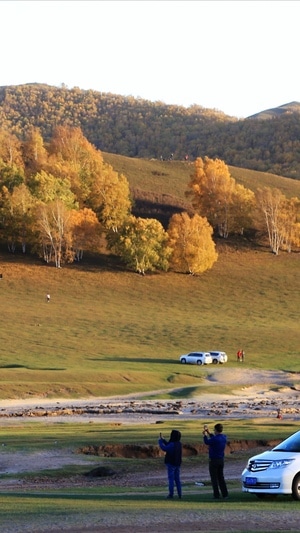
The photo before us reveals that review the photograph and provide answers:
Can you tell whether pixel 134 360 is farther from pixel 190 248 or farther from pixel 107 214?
pixel 107 214

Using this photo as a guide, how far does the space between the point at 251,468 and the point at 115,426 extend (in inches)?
789

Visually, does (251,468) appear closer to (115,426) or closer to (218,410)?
(115,426)

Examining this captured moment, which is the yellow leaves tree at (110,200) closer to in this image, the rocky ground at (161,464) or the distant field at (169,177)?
the distant field at (169,177)

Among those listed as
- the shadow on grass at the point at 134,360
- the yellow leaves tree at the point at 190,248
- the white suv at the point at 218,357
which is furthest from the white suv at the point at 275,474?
the yellow leaves tree at the point at 190,248

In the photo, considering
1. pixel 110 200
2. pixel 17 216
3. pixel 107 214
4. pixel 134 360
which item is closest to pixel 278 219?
pixel 110 200

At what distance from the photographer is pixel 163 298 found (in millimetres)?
108812

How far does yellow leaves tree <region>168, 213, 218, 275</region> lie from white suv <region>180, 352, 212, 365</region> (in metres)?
44.6

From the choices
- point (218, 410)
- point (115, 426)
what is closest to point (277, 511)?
point (115, 426)

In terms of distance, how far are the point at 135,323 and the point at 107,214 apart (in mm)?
39643

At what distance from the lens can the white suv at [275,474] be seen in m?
19.7

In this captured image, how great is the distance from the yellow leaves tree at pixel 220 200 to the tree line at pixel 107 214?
0.15 metres

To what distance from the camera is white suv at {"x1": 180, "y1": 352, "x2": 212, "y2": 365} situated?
74500 mm

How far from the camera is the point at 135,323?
94250mm

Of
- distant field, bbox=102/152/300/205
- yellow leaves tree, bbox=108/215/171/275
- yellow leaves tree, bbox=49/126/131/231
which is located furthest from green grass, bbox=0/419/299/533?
distant field, bbox=102/152/300/205
